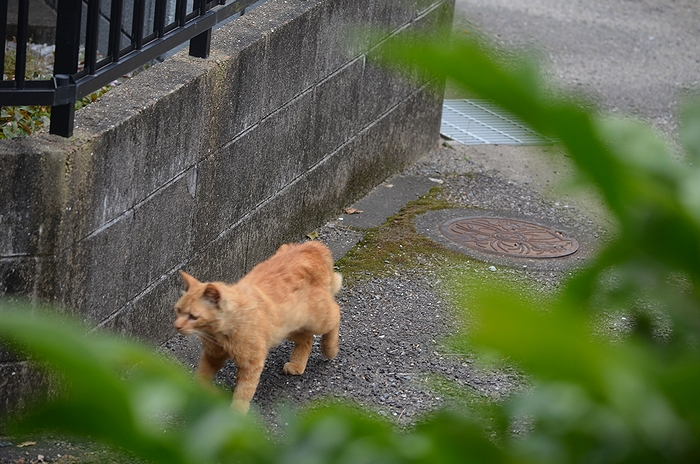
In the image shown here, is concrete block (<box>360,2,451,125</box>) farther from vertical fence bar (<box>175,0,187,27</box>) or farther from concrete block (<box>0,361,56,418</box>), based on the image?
concrete block (<box>0,361,56,418</box>)

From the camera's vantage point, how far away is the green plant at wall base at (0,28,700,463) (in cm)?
46

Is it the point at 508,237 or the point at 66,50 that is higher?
the point at 66,50

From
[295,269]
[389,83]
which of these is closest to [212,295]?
[295,269]

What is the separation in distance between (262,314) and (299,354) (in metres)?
0.56

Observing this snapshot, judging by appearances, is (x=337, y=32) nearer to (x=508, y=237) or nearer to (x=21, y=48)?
(x=508, y=237)

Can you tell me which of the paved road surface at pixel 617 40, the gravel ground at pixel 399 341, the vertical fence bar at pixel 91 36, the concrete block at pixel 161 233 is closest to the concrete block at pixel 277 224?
the gravel ground at pixel 399 341

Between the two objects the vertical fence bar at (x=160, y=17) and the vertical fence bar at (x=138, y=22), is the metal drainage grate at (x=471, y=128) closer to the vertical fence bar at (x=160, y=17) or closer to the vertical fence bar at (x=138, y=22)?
the vertical fence bar at (x=160, y=17)

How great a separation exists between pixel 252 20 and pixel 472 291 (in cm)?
469

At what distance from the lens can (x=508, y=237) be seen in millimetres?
6004

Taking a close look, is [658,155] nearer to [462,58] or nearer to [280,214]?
[462,58]

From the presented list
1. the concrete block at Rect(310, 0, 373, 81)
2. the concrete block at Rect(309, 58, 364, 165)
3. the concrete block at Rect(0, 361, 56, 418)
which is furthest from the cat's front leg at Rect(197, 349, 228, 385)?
the concrete block at Rect(310, 0, 373, 81)

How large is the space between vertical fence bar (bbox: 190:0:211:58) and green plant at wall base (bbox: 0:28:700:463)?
4.01 m

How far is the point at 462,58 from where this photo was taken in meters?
0.46

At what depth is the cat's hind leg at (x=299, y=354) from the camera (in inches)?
173
